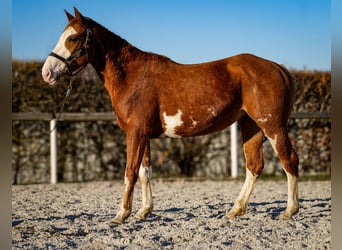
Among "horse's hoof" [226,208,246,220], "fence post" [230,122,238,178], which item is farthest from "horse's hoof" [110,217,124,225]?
"fence post" [230,122,238,178]

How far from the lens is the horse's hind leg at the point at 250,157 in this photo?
201 inches

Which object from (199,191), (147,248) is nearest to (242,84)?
(147,248)

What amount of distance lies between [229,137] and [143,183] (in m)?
5.64

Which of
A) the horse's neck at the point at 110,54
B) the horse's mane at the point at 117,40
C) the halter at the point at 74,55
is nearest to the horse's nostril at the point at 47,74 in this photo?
the halter at the point at 74,55

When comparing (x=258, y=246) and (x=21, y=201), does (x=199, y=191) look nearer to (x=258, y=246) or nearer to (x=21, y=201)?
(x=21, y=201)

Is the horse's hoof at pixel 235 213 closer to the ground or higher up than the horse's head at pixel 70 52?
closer to the ground

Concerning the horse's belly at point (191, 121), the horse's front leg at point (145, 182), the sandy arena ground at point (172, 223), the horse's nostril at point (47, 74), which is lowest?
the sandy arena ground at point (172, 223)

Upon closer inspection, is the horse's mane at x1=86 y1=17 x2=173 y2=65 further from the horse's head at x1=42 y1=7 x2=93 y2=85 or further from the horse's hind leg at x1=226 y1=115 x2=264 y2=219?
the horse's hind leg at x1=226 y1=115 x2=264 y2=219

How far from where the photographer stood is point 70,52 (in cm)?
463

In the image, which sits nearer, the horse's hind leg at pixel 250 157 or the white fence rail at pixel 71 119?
the horse's hind leg at pixel 250 157

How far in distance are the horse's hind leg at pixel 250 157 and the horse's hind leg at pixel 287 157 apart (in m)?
0.39

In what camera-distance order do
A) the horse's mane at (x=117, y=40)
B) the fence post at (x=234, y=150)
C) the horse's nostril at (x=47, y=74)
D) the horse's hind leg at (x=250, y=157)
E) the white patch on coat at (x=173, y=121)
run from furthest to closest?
the fence post at (x=234, y=150)
the horse's hind leg at (x=250, y=157)
the horse's mane at (x=117, y=40)
the white patch on coat at (x=173, y=121)
the horse's nostril at (x=47, y=74)

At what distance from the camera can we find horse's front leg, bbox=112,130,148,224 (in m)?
4.60

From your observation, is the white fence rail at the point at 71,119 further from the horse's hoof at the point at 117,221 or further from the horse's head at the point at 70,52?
the horse's hoof at the point at 117,221
